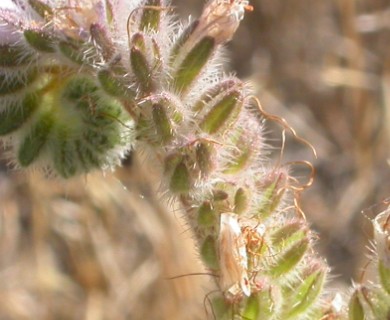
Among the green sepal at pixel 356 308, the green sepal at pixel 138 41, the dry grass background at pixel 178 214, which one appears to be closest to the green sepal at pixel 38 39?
the green sepal at pixel 138 41

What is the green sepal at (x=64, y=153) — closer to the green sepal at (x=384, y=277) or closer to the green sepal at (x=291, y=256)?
the green sepal at (x=291, y=256)

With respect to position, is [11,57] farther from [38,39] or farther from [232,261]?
[232,261]

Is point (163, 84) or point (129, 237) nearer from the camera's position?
point (163, 84)

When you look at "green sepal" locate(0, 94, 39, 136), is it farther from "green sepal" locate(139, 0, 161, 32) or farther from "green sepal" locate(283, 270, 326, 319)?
"green sepal" locate(283, 270, 326, 319)

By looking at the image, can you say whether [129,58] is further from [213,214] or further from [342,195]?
[342,195]

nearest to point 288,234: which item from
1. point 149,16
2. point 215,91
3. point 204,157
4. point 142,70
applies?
point 204,157

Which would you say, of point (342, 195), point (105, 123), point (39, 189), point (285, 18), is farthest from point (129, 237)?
point (105, 123)

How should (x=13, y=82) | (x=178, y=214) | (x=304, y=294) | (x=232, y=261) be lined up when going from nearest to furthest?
1. (x=232, y=261)
2. (x=304, y=294)
3. (x=13, y=82)
4. (x=178, y=214)
